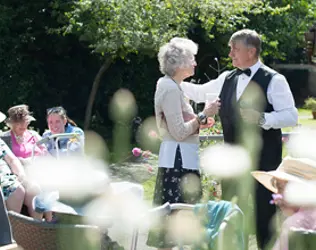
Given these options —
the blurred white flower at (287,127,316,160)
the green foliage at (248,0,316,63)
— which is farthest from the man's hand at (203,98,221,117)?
the green foliage at (248,0,316,63)

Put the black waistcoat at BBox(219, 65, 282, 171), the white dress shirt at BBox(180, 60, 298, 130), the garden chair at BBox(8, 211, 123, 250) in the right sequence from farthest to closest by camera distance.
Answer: the black waistcoat at BBox(219, 65, 282, 171) → the white dress shirt at BBox(180, 60, 298, 130) → the garden chair at BBox(8, 211, 123, 250)

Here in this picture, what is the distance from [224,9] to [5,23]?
181 inches

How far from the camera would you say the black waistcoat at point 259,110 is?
389cm

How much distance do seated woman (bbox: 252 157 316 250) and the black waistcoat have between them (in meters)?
0.68

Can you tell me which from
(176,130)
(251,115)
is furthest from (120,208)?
(251,115)

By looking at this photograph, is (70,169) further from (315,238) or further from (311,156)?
(311,156)

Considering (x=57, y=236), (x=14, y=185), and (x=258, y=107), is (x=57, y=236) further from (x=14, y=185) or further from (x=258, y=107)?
(x=14, y=185)

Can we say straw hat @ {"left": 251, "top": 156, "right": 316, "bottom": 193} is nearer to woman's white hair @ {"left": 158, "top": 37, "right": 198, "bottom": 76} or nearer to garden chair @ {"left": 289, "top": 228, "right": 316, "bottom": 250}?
garden chair @ {"left": 289, "top": 228, "right": 316, "bottom": 250}

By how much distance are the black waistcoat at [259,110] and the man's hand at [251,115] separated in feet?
0.34

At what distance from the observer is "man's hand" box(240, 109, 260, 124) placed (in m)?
3.80

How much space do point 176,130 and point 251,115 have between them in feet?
1.61

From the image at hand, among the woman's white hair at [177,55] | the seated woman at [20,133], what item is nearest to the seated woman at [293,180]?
the woman's white hair at [177,55]

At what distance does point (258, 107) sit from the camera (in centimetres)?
390

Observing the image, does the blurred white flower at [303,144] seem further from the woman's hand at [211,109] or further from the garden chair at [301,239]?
the garden chair at [301,239]
